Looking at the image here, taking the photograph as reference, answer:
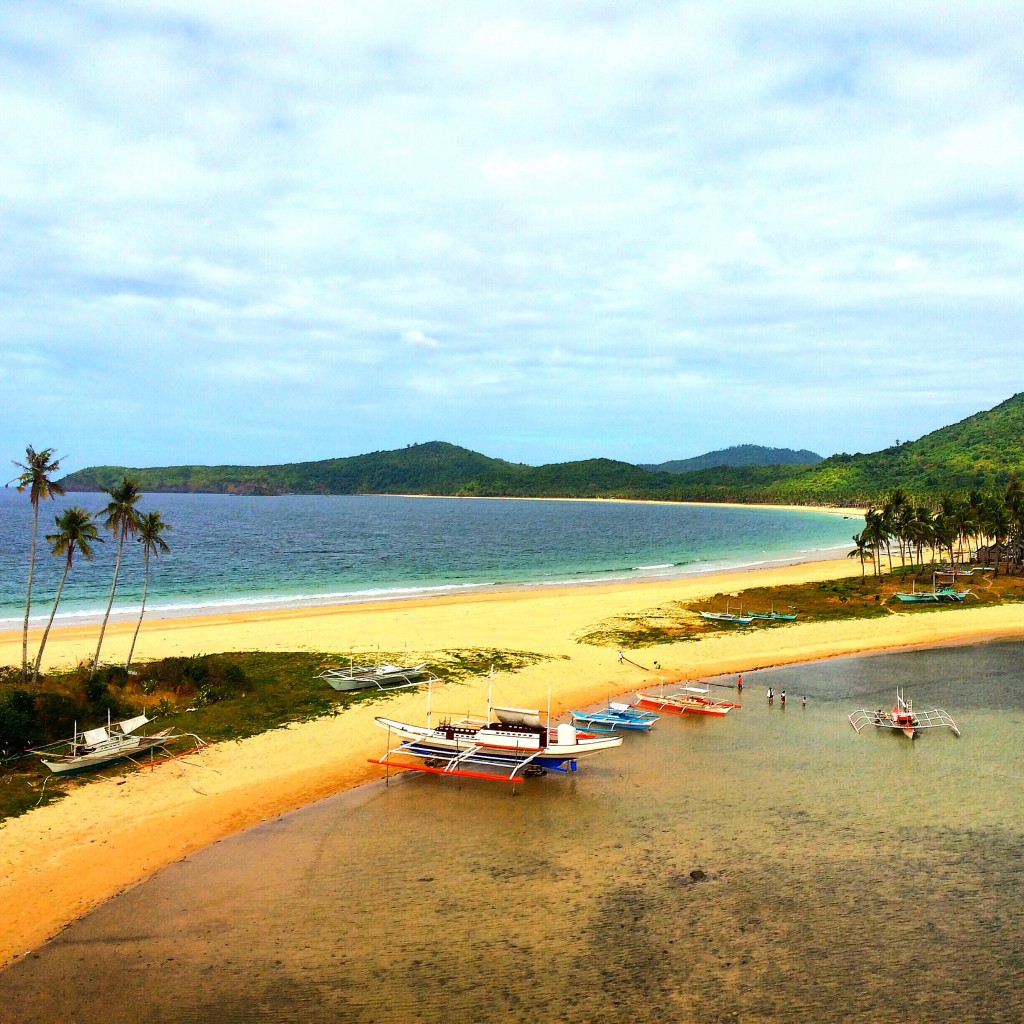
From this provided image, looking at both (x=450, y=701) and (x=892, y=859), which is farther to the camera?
(x=450, y=701)

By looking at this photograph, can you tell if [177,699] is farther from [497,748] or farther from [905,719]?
[905,719]

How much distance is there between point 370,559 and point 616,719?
75.3m

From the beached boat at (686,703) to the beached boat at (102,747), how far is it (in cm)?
2075

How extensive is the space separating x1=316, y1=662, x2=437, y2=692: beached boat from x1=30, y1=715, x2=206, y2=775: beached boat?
8.63m

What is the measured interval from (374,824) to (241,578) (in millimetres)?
65094

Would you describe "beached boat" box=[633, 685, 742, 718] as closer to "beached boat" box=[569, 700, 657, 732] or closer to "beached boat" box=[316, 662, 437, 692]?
"beached boat" box=[569, 700, 657, 732]

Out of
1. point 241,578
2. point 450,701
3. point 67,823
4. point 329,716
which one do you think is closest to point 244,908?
point 67,823

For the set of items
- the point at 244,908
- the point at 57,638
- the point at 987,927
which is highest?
the point at 57,638

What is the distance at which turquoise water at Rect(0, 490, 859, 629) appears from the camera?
7100 centimetres

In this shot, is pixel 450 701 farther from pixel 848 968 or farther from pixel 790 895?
pixel 848 968

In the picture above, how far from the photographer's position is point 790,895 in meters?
19.2

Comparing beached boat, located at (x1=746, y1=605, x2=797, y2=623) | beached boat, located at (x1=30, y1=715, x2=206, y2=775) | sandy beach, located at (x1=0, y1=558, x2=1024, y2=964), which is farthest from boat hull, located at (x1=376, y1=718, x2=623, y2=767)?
beached boat, located at (x1=746, y1=605, x2=797, y2=623)

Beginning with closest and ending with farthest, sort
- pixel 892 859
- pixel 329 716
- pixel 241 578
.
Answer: pixel 892 859
pixel 329 716
pixel 241 578

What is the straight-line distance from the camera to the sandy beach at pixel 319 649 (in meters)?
20.0
